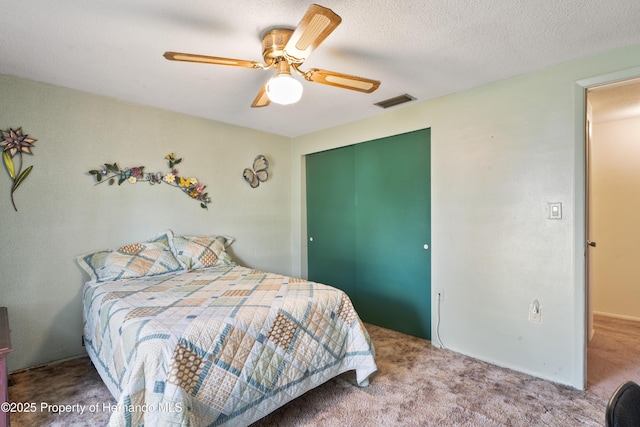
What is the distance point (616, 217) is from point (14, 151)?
571cm

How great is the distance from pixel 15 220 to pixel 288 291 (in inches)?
83.0

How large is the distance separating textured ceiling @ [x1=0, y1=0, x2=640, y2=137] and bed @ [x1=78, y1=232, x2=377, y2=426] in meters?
1.45

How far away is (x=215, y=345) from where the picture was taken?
1466mm

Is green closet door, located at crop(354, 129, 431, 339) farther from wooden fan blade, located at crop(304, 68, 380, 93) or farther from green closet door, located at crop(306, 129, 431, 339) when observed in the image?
wooden fan blade, located at crop(304, 68, 380, 93)

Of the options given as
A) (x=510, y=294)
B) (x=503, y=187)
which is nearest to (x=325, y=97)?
(x=503, y=187)

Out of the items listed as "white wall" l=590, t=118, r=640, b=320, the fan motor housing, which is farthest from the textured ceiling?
"white wall" l=590, t=118, r=640, b=320

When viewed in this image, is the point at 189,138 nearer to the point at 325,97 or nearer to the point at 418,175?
the point at 325,97

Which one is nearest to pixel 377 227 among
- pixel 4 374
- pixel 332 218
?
pixel 332 218

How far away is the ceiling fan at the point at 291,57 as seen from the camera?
4.21ft

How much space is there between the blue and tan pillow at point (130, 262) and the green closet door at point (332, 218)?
1.70 meters

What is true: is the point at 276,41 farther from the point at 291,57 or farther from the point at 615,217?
the point at 615,217

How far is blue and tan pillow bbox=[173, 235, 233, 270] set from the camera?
2779 mm

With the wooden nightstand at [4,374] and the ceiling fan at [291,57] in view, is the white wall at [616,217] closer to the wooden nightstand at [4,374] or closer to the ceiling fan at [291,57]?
the ceiling fan at [291,57]

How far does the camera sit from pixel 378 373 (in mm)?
2203
